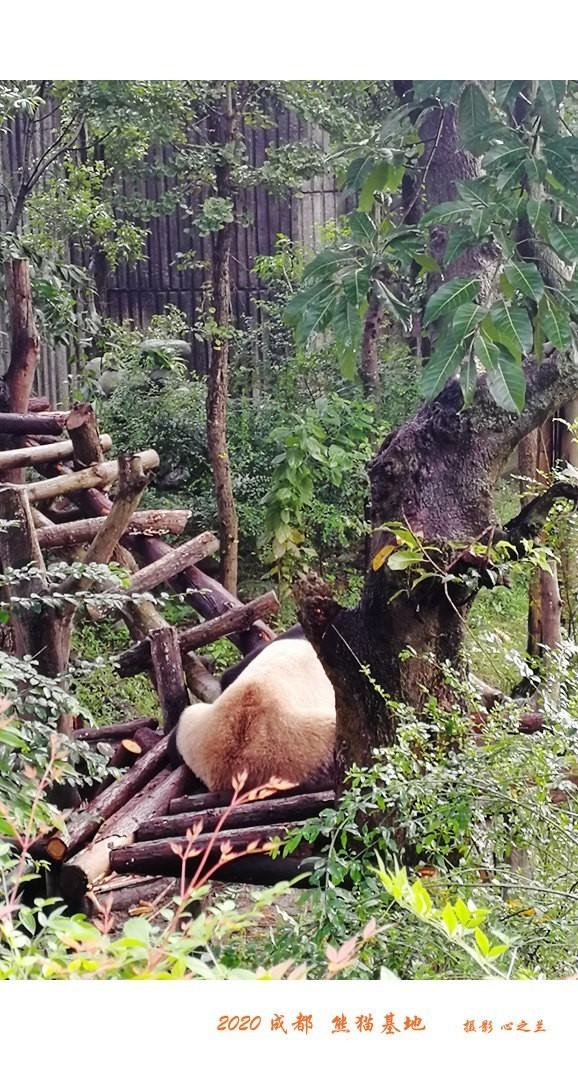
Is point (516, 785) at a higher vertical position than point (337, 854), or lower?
higher

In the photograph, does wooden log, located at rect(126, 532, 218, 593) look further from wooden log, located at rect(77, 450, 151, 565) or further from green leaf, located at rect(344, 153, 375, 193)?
green leaf, located at rect(344, 153, 375, 193)

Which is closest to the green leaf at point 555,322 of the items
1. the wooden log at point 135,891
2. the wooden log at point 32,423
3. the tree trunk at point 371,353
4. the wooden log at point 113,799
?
the tree trunk at point 371,353

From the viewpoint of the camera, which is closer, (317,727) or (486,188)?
(486,188)

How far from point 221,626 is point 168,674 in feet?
0.62

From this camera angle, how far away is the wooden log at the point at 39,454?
2635 millimetres

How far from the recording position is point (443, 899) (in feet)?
4.76

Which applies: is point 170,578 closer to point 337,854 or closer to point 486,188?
point 337,854

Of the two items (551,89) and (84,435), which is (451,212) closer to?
(551,89)

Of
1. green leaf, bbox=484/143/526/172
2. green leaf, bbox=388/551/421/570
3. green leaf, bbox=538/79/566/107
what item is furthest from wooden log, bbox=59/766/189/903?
green leaf, bbox=538/79/566/107

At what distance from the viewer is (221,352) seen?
2.39 meters

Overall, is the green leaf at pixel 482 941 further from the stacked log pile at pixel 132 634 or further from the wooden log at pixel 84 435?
the wooden log at pixel 84 435

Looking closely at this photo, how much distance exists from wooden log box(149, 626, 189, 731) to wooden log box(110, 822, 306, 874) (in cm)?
53
